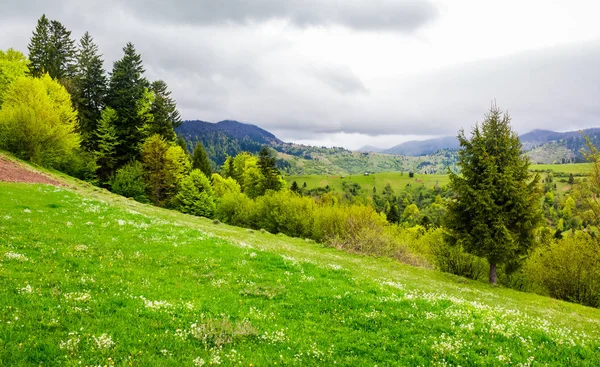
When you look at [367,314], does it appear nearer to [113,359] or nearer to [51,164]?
[113,359]

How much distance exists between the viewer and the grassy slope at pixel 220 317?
8.27 m

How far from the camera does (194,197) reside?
78.3 m

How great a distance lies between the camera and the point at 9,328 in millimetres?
7992

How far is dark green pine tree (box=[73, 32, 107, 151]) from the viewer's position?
255 feet

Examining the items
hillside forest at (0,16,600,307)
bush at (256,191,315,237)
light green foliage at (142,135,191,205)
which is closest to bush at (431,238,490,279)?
hillside forest at (0,16,600,307)

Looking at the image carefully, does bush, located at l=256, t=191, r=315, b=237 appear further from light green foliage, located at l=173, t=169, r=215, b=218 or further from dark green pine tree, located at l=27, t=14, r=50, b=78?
dark green pine tree, located at l=27, t=14, r=50, b=78

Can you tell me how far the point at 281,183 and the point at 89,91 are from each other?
179ft

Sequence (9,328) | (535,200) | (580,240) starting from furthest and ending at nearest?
(580,240), (535,200), (9,328)

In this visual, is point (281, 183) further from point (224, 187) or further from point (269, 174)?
point (224, 187)

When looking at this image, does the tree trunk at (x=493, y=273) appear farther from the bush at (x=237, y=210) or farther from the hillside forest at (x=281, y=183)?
the bush at (x=237, y=210)

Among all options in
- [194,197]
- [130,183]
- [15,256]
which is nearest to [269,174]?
[194,197]

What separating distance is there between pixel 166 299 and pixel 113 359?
13.5ft

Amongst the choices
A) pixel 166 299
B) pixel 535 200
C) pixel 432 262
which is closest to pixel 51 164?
pixel 166 299

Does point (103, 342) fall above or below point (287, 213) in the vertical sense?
above
